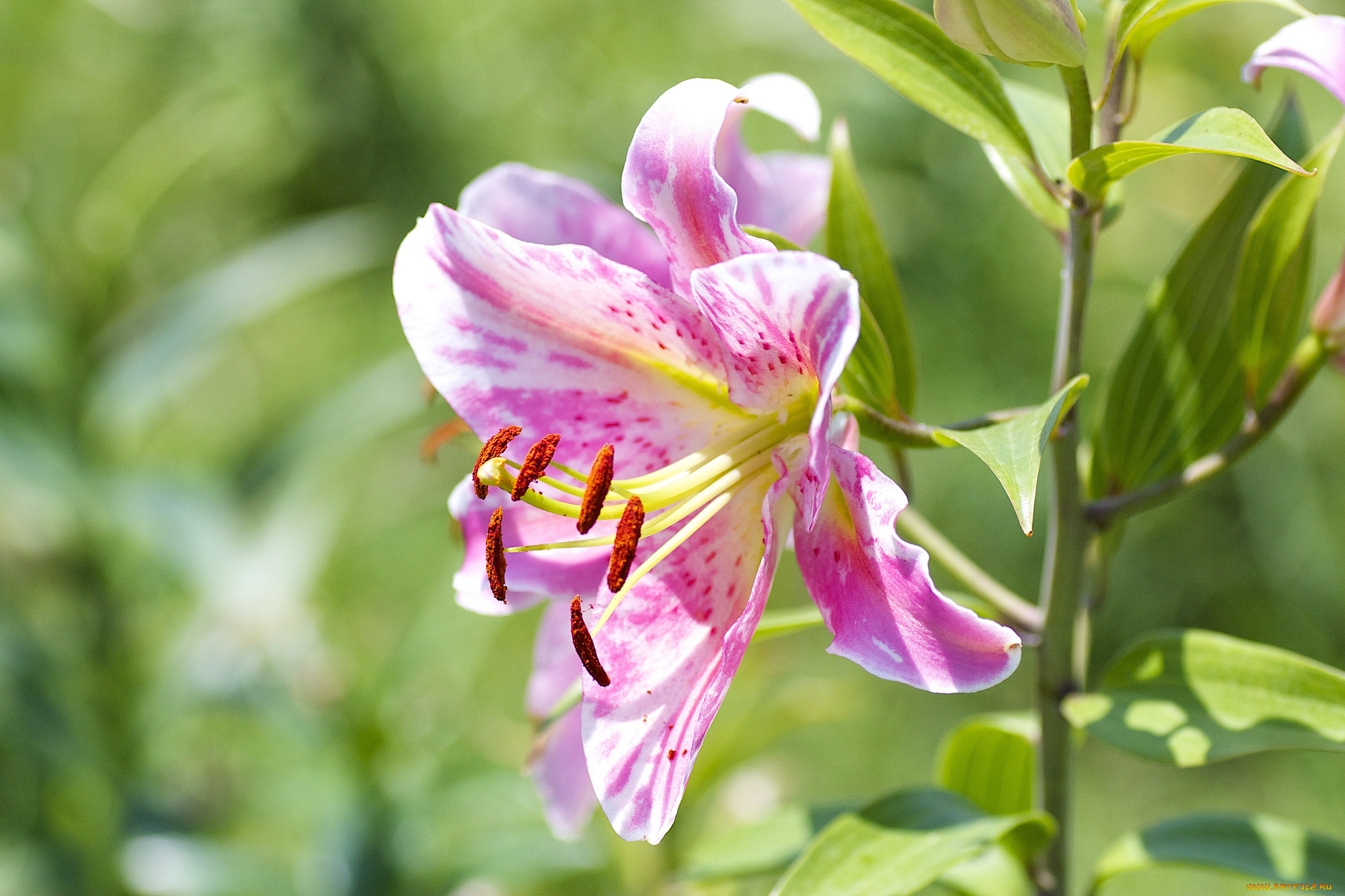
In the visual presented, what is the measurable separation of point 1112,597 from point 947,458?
0.43 metres

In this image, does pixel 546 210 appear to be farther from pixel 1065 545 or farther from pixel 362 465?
pixel 362 465

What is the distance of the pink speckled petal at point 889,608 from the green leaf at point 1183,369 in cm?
18

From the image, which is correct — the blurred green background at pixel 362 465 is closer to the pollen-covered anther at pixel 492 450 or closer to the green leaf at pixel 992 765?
the green leaf at pixel 992 765

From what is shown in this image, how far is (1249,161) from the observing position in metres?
A: 0.50

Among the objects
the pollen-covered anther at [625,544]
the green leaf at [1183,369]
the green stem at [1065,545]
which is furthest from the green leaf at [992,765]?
the pollen-covered anther at [625,544]

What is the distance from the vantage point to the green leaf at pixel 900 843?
465 mm

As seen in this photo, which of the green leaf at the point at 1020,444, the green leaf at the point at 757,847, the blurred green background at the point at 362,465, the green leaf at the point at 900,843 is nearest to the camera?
the green leaf at the point at 1020,444

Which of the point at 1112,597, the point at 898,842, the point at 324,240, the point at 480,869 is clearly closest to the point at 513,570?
the point at 898,842

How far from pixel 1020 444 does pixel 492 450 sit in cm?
20

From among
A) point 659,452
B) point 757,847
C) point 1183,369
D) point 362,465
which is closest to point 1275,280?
point 1183,369

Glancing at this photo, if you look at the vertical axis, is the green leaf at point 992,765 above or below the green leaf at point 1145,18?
below

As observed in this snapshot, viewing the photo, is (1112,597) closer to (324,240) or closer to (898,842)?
(324,240)

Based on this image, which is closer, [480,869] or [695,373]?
[695,373]

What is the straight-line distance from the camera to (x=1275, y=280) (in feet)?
1.60
